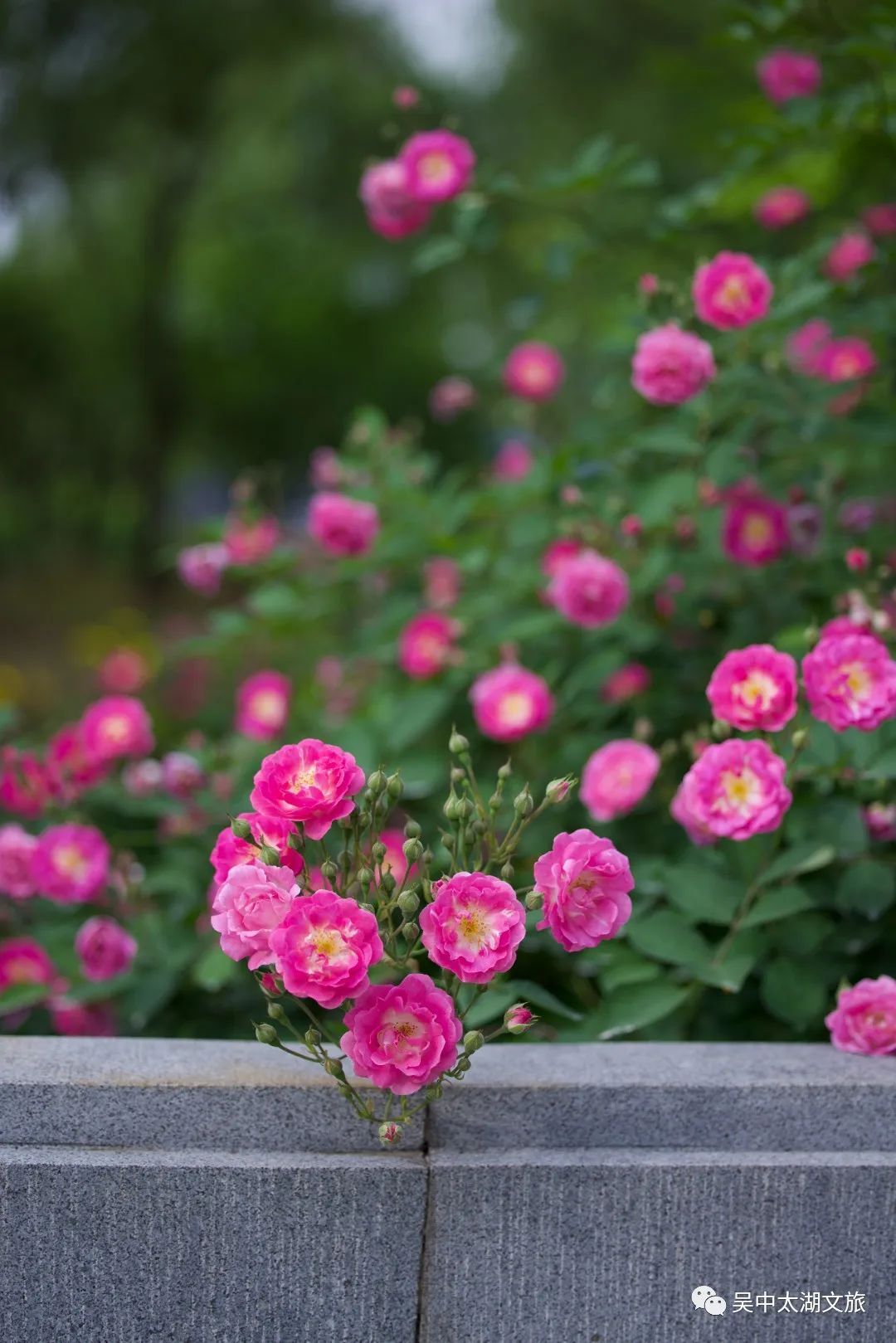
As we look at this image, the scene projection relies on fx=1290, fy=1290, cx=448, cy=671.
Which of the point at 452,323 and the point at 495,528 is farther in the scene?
the point at 452,323

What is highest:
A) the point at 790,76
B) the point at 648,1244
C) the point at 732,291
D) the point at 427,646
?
the point at 790,76

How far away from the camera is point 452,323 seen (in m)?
14.3

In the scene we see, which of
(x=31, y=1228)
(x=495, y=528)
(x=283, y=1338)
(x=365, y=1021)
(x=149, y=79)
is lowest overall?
(x=283, y=1338)

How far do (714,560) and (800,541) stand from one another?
5.2 inches

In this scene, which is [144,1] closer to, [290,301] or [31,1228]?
[290,301]

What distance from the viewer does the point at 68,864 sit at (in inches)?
68.1

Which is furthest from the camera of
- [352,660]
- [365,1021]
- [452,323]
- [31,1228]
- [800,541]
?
[452,323]

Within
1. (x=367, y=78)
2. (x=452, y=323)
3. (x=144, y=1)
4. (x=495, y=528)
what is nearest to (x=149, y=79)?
(x=144, y=1)

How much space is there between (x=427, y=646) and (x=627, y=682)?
333 mm

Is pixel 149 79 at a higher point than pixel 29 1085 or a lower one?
higher

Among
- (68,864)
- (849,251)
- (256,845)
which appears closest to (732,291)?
(849,251)

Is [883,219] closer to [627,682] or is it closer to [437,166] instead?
[437,166]

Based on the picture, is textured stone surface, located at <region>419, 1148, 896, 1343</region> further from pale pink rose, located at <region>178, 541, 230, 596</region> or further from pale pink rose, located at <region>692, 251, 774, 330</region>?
pale pink rose, located at <region>178, 541, 230, 596</region>

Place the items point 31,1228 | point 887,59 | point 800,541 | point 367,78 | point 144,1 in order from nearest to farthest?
point 31,1228
point 887,59
point 800,541
point 144,1
point 367,78
